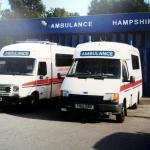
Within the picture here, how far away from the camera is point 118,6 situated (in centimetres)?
6003

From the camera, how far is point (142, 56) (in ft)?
72.4

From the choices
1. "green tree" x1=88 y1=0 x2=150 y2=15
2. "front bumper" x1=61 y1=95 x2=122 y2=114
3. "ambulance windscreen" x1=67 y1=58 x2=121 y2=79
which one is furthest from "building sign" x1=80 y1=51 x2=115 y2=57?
"green tree" x1=88 y1=0 x2=150 y2=15

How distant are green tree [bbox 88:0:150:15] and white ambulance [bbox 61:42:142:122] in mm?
46055

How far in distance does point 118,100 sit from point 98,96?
616mm

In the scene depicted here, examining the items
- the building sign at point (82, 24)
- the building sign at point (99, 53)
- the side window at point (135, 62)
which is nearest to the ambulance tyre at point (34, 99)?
the building sign at point (99, 53)

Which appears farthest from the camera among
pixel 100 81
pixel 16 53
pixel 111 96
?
pixel 16 53

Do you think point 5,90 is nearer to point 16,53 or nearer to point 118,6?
point 16,53

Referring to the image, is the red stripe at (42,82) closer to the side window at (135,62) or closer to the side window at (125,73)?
the side window at (135,62)

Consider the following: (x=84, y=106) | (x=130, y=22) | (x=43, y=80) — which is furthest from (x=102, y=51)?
(x=130, y=22)

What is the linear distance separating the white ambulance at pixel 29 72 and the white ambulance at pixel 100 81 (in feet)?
6.48

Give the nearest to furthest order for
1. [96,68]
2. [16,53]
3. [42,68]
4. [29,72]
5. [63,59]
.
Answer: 1. [96,68]
2. [29,72]
3. [16,53]
4. [42,68]
5. [63,59]

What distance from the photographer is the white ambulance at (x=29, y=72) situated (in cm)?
1462

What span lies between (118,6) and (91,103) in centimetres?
4883

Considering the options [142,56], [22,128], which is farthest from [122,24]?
[22,128]
